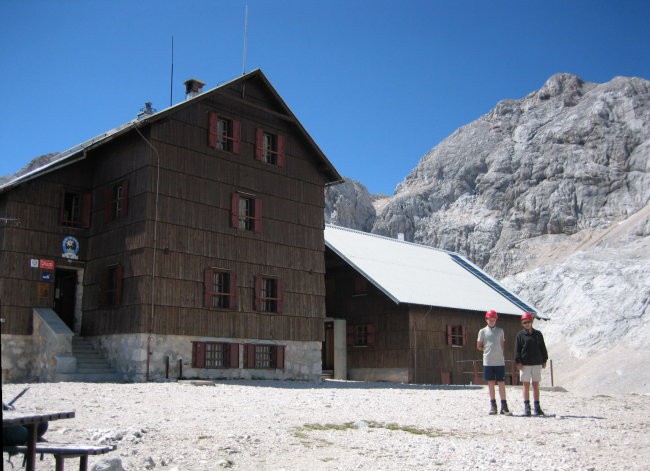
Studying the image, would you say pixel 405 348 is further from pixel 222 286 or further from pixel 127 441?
pixel 127 441

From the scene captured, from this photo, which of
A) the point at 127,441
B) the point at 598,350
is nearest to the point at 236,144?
the point at 127,441

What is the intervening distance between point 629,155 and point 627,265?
106ft

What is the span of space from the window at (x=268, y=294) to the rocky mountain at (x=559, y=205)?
28179mm

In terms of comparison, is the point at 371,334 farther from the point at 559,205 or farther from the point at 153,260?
the point at 559,205

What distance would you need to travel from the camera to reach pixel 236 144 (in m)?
26.0

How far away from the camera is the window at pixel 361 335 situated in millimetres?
33438

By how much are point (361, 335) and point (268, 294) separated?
9004mm

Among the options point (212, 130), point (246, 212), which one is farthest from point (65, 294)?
point (212, 130)

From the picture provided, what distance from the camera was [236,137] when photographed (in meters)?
26.0

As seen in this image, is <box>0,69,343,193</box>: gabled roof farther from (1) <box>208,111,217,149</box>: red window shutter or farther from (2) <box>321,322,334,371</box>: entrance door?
(2) <box>321,322,334,371</box>: entrance door

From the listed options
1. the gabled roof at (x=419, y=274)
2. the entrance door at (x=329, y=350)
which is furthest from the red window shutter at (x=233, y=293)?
the entrance door at (x=329, y=350)

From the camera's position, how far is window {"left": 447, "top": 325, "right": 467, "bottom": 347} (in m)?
33.7

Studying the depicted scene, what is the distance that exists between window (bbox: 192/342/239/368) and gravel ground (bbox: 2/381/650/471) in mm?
6574

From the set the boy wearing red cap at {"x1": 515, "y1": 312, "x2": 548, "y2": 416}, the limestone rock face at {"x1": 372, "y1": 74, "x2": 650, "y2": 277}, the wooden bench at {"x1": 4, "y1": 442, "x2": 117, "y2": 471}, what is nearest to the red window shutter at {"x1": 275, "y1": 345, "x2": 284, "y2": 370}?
the boy wearing red cap at {"x1": 515, "y1": 312, "x2": 548, "y2": 416}
